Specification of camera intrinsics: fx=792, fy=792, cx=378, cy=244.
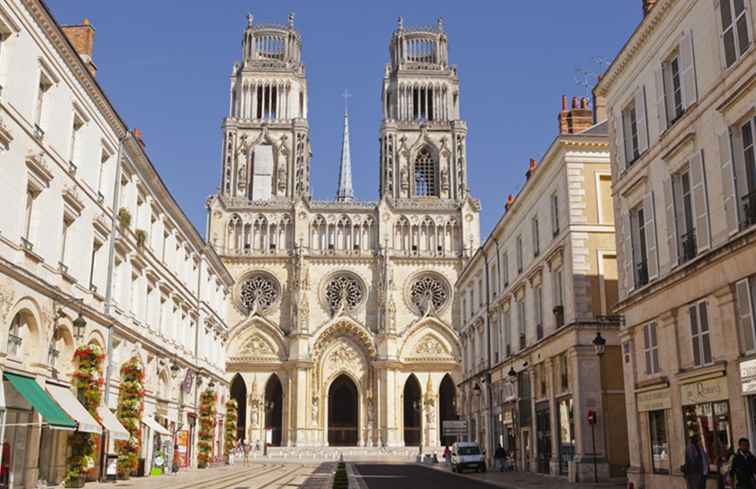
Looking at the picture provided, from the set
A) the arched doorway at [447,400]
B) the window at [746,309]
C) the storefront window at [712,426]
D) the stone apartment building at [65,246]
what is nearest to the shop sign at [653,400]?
the storefront window at [712,426]

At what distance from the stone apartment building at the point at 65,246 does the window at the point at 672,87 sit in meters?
15.9

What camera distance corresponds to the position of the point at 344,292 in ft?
229

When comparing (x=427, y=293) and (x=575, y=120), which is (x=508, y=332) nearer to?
(x=575, y=120)

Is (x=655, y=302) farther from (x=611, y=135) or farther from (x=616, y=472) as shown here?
(x=616, y=472)

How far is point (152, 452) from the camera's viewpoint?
3234 cm

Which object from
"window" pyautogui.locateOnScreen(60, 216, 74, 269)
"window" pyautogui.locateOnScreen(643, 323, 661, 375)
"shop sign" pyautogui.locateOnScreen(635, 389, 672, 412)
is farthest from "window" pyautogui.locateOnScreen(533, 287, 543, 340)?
"window" pyautogui.locateOnScreen(60, 216, 74, 269)

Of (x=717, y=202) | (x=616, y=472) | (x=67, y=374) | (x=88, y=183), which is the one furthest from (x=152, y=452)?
(x=717, y=202)

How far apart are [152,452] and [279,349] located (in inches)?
1402

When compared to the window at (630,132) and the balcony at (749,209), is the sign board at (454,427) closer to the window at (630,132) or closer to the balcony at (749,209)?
the window at (630,132)

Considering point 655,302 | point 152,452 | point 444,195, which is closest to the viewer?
point 655,302

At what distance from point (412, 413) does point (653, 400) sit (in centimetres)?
5102

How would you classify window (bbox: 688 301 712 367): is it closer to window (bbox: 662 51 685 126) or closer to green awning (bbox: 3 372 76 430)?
window (bbox: 662 51 685 126)

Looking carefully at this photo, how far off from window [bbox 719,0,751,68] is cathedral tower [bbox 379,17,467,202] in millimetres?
55260

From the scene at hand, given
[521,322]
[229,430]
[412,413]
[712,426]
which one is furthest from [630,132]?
[412,413]
